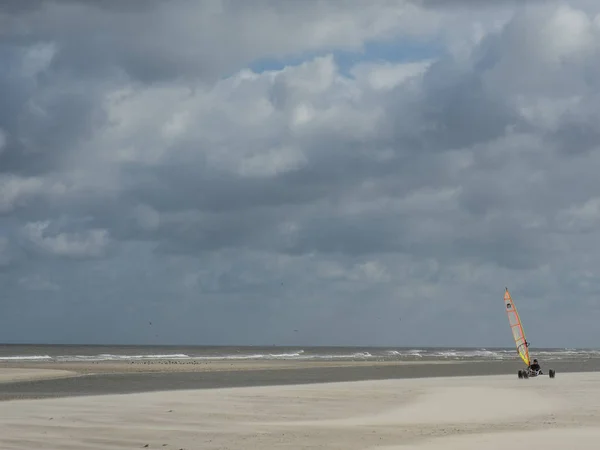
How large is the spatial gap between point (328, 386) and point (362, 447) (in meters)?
20.5

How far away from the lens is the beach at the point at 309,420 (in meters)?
17.9

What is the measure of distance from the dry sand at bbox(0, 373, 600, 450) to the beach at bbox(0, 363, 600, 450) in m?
0.03

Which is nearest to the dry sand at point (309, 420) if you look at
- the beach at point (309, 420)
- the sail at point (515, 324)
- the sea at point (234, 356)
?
the beach at point (309, 420)

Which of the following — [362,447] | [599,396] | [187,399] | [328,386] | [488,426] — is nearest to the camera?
[362,447]

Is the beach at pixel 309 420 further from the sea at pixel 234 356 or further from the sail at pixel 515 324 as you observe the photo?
the sea at pixel 234 356

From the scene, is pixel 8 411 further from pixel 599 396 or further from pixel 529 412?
pixel 599 396

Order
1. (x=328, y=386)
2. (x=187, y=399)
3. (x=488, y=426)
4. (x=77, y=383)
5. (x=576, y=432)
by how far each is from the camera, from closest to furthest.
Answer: (x=576, y=432)
(x=488, y=426)
(x=187, y=399)
(x=328, y=386)
(x=77, y=383)

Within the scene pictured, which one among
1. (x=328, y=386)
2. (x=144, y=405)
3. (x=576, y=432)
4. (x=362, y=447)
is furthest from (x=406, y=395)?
(x=362, y=447)

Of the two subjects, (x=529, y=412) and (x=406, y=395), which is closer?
(x=529, y=412)

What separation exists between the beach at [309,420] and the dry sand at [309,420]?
0.03m

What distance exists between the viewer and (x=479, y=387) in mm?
37656

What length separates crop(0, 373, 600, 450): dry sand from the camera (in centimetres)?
1789

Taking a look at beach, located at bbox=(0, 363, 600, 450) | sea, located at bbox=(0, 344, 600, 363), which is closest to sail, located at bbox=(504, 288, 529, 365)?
beach, located at bbox=(0, 363, 600, 450)

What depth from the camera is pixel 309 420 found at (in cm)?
2292
